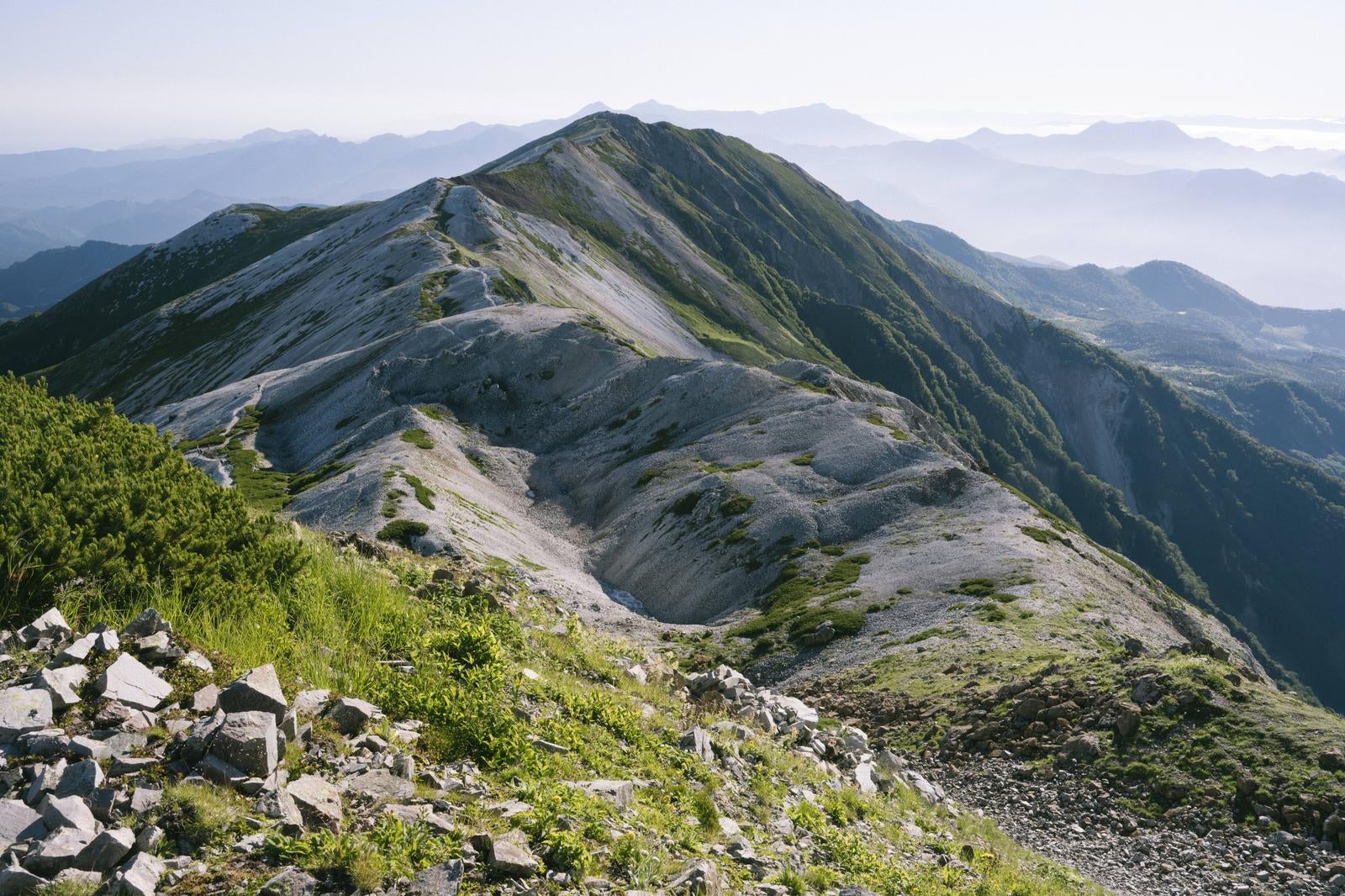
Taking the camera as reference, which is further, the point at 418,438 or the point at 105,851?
the point at 418,438

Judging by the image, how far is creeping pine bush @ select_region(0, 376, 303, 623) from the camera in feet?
33.4

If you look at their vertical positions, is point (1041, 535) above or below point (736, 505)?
above

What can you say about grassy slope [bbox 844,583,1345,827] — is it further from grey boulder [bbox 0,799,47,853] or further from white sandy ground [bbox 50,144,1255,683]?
grey boulder [bbox 0,799,47,853]

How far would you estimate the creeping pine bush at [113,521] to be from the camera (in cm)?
1019

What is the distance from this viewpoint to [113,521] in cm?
1125

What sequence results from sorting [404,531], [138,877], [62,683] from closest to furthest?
[138,877], [62,683], [404,531]

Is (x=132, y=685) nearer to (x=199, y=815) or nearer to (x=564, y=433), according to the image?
(x=199, y=815)

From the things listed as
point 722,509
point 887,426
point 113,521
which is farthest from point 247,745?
point 887,426

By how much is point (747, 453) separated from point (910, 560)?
2655 centimetres

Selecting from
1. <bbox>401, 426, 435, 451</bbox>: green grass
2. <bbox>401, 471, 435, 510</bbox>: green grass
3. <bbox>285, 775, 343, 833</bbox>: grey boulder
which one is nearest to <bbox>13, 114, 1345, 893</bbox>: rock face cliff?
<bbox>401, 426, 435, 451</bbox>: green grass

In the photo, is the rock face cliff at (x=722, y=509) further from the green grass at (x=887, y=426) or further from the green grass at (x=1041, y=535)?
the green grass at (x=887, y=426)

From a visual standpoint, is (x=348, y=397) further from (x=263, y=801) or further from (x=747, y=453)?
(x=263, y=801)

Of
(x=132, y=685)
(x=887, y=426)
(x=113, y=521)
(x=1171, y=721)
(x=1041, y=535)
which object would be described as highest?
(x=113, y=521)

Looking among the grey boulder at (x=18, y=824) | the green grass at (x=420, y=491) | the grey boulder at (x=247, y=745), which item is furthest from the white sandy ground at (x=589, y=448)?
the grey boulder at (x=18, y=824)
